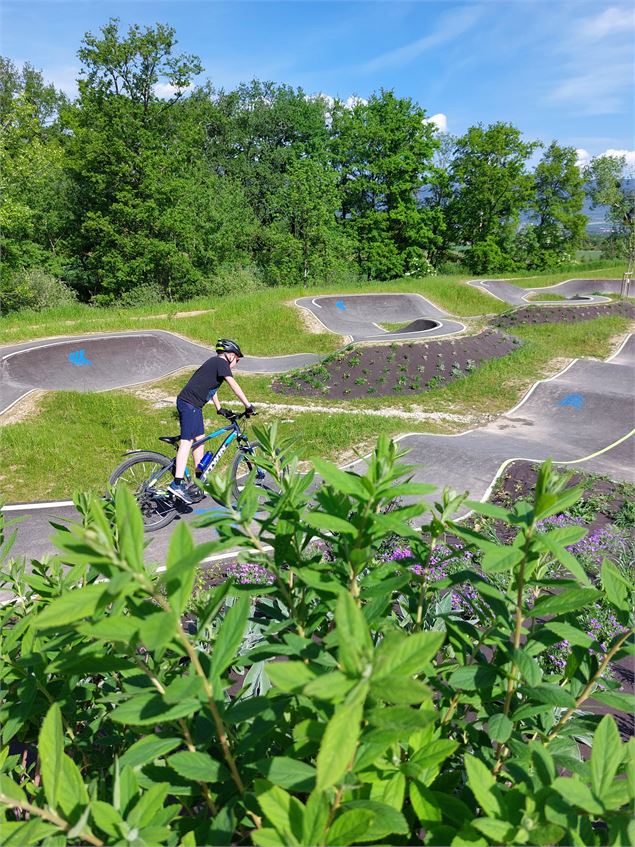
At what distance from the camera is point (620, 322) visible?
954 inches

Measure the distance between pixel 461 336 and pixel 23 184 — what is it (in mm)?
28161

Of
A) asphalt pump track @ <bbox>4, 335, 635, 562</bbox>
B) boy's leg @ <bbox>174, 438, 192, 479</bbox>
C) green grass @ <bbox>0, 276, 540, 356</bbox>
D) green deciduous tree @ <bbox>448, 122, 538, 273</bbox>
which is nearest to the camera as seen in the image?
boy's leg @ <bbox>174, 438, 192, 479</bbox>

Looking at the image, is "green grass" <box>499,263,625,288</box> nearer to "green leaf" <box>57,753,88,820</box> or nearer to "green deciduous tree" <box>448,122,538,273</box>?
"green deciduous tree" <box>448,122,538,273</box>

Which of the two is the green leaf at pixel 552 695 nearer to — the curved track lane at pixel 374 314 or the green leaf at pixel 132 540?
the green leaf at pixel 132 540

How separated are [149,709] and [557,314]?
28681mm

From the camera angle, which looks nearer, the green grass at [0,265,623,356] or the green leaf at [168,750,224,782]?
the green leaf at [168,750,224,782]

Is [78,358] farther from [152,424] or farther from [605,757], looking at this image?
[605,757]

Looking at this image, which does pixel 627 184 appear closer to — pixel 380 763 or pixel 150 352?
pixel 150 352

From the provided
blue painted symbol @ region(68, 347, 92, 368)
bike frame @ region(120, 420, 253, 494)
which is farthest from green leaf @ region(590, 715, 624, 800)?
blue painted symbol @ region(68, 347, 92, 368)

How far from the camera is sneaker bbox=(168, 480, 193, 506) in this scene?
7262 millimetres

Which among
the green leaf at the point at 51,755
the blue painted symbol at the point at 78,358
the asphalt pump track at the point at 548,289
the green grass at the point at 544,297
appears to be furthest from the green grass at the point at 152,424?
the green grass at the point at 544,297

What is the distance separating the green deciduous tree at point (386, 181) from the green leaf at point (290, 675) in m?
52.5

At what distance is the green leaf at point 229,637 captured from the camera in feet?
3.42

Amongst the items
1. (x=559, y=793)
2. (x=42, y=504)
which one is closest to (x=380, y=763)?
(x=559, y=793)
